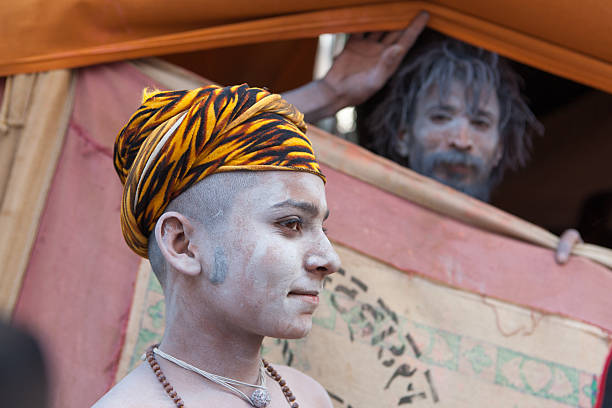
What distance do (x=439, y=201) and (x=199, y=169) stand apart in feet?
3.06

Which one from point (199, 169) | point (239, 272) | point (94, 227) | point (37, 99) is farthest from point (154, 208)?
point (37, 99)

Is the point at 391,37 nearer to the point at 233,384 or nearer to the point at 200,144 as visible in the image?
the point at 200,144

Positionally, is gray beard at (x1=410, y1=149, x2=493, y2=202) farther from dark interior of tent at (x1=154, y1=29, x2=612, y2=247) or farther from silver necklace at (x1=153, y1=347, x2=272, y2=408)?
silver necklace at (x1=153, y1=347, x2=272, y2=408)

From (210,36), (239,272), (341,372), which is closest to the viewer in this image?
(239,272)

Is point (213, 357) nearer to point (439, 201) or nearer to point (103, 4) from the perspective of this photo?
point (439, 201)

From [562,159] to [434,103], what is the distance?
5.27ft

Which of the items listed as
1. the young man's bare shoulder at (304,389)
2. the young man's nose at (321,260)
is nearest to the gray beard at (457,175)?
the young man's bare shoulder at (304,389)

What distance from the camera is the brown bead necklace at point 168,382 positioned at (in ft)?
4.19

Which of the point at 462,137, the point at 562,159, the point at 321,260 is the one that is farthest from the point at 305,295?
the point at 562,159

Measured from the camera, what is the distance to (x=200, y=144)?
1.33 m

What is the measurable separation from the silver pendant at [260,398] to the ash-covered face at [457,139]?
1.25 metres

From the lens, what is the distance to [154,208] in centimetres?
137

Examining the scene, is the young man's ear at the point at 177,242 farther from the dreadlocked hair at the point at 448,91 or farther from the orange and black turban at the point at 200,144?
the dreadlocked hair at the point at 448,91

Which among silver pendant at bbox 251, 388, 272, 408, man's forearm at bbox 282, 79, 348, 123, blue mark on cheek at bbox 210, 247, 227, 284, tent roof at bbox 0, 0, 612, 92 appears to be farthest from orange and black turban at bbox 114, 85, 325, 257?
man's forearm at bbox 282, 79, 348, 123
